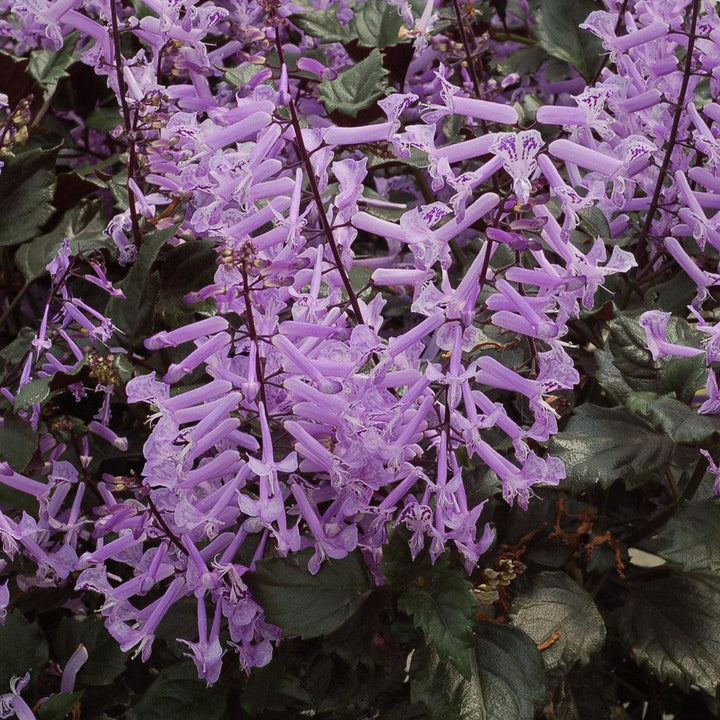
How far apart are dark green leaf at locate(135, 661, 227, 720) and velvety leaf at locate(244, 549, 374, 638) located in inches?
6.1

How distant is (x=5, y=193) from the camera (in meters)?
1.15

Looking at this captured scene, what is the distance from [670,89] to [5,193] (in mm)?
703

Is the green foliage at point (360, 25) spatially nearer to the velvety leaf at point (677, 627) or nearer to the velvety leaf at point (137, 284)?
the velvety leaf at point (137, 284)

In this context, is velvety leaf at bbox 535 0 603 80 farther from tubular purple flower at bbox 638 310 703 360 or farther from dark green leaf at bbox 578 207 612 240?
tubular purple flower at bbox 638 310 703 360

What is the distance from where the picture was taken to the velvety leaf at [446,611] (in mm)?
809

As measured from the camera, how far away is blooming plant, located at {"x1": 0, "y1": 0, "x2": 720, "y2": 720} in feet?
2.61

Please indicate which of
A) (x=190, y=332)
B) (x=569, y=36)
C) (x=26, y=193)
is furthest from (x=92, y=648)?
(x=569, y=36)

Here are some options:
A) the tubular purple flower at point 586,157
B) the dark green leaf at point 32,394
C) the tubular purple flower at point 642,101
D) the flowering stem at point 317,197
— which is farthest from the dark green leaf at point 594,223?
the dark green leaf at point 32,394

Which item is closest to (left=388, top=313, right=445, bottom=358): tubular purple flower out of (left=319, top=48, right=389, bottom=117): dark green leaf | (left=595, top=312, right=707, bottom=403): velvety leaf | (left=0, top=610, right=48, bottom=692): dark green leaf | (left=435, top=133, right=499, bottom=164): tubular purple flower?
(left=435, top=133, right=499, bottom=164): tubular purple flower

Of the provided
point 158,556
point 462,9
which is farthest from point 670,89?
point 158,556

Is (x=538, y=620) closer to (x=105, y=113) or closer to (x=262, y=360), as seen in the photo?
(x=262, y=360)

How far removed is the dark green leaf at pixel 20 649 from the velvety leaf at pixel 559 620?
1.49 feet

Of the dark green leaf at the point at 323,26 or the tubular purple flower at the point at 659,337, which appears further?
the dark green leaf at the point at 323,26

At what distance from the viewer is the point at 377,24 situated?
4.32 feet
